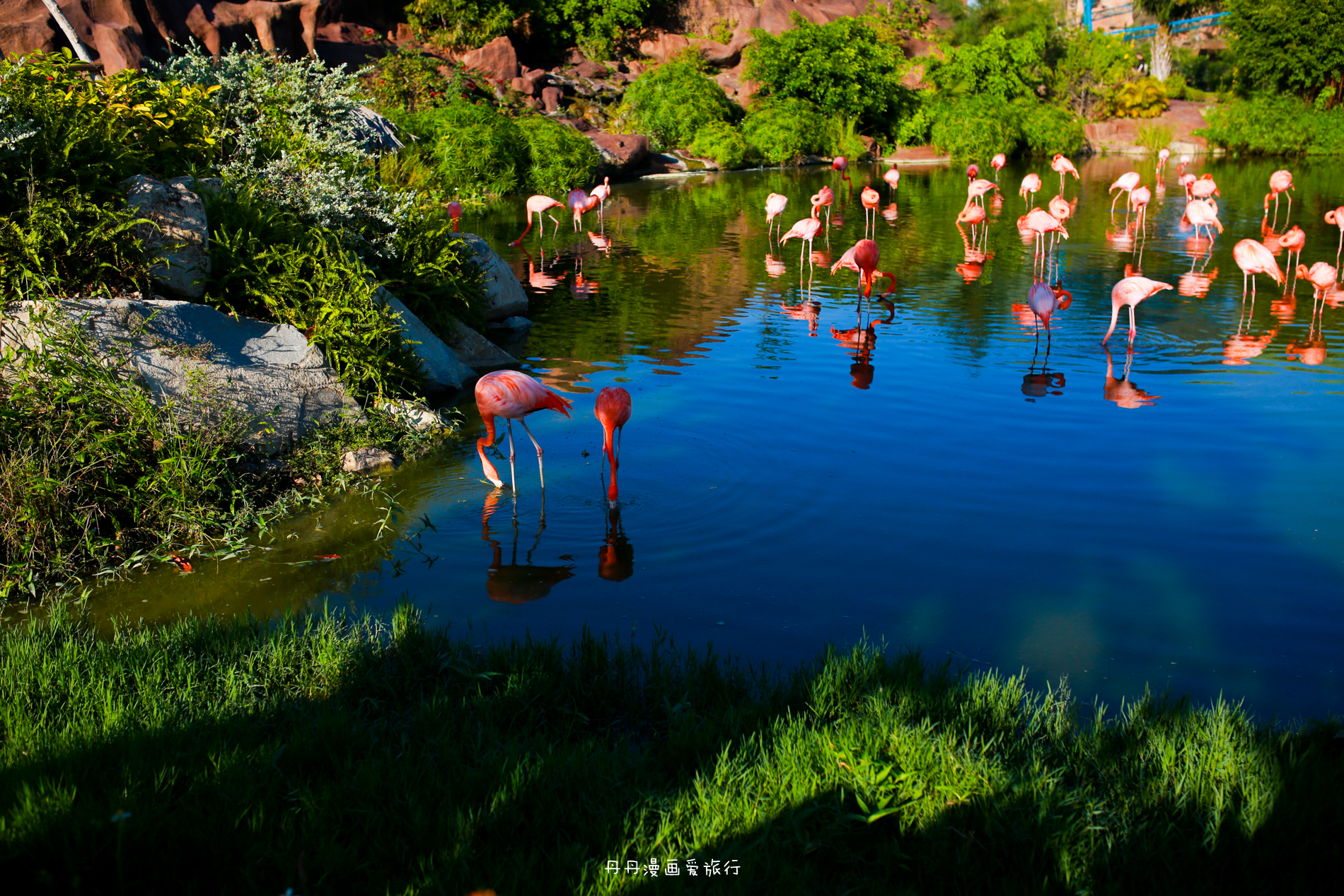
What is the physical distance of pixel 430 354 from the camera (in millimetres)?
7848

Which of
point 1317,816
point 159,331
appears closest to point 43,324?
point 159,331

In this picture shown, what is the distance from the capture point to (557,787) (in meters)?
2.76

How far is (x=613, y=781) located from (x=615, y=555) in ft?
7.53

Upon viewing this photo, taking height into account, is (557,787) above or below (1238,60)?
below

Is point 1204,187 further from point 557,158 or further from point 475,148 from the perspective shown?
point 475,148

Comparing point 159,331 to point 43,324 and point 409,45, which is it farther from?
point 409,45

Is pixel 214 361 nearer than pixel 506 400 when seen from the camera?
No

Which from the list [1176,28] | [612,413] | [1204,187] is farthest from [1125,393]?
[1176,28]

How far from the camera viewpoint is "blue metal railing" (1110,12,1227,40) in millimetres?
45875

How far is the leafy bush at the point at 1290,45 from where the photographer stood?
3534cm

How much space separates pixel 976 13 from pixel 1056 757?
55752mm

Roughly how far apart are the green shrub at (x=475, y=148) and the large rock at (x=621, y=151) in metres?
3.16

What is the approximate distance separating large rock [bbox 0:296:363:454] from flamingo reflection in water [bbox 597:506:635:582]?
2246mm

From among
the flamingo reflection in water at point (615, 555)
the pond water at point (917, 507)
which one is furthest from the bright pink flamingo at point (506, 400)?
the flamingo reflection in water at point (615, 555)
